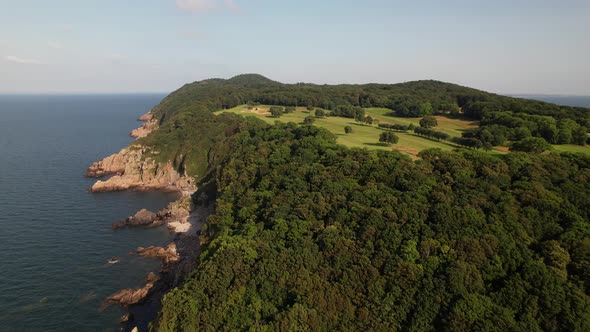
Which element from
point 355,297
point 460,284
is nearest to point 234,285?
point 355,297

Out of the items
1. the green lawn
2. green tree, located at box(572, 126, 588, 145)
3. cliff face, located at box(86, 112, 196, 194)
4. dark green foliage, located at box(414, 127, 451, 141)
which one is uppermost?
green tree, located at box(572, 126, 588, 145)

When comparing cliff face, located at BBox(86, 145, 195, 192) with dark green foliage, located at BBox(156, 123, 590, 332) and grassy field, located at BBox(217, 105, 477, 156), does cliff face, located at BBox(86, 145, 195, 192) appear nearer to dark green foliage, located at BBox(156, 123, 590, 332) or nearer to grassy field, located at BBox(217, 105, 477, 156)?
grassy field, located at BBox(217, 105, 477, 156)

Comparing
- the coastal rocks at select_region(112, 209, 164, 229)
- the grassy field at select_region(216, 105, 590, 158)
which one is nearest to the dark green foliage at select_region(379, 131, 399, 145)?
the grassy field at select_region(216, 105, 590, 158)

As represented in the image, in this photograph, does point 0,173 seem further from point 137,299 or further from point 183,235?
point 137,299

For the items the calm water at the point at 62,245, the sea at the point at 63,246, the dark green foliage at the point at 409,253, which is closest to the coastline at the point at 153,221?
the sea at the point at 63,246

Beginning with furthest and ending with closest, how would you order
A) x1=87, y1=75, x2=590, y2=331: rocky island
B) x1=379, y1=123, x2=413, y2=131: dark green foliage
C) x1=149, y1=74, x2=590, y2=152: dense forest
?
x1=379, y1=123, x2=413, y2=131: dark green foliage, x1=149, y1=74, x2=590, y2=152: dense forest, x1=87, y1=75, x2=590, y2=331: rocky island
